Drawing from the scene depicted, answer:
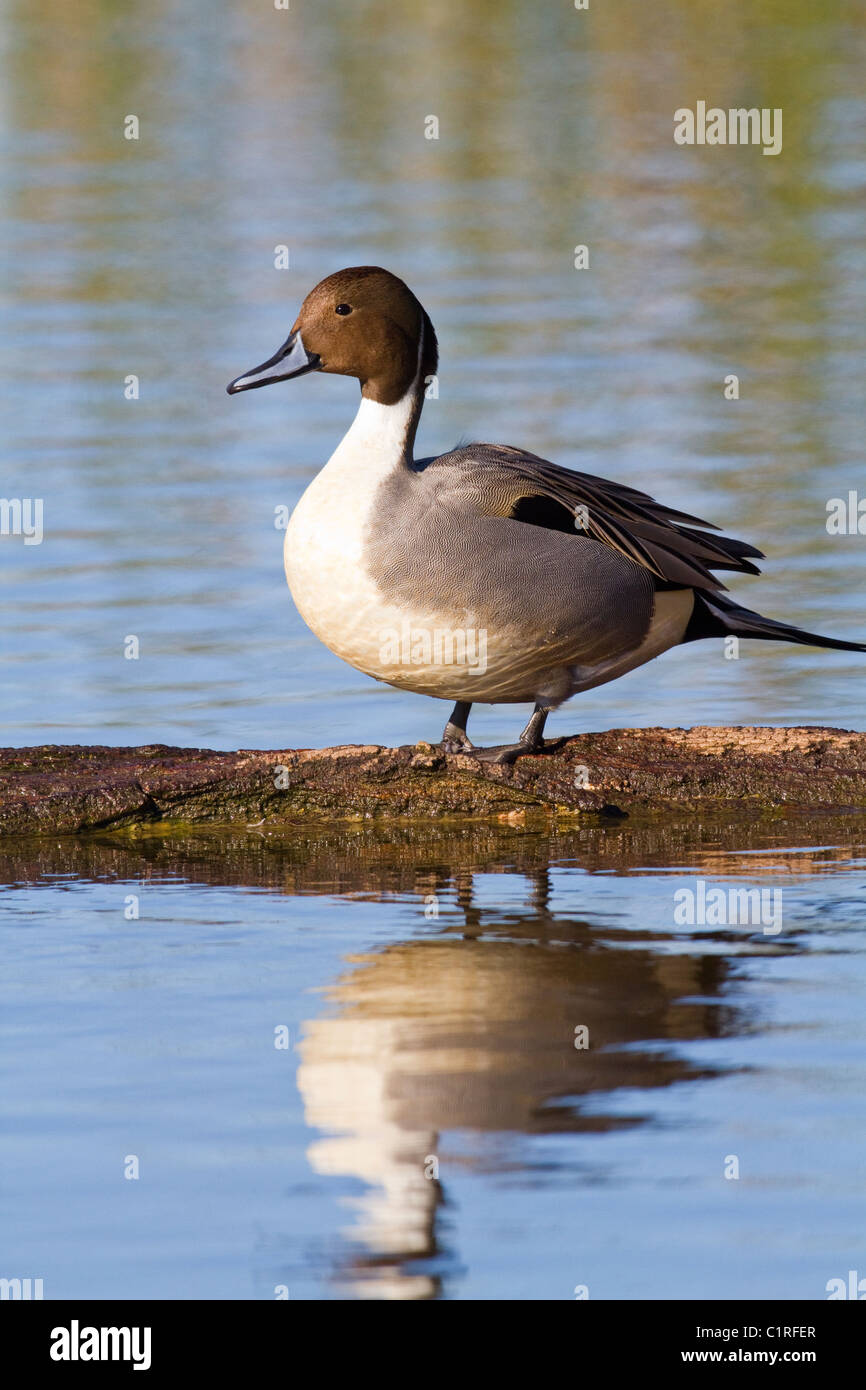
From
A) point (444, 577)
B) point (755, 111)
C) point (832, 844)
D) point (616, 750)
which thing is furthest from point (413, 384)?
point (755, 111)

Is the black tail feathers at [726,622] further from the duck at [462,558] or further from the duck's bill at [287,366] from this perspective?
the duck's bill at [287,366]

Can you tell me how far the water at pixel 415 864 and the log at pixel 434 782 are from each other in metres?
0.10

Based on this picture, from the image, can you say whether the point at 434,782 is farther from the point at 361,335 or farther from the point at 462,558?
the point at 361,335

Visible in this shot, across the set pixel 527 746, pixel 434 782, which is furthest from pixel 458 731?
pixel 434 782

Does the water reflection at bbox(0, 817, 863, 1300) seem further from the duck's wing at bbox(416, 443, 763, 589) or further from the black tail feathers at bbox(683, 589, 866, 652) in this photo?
the duck's wing at bbox(416, 443, 763, 589)

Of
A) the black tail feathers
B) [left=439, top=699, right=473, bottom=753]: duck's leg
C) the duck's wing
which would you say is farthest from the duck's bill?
the black tail feathers

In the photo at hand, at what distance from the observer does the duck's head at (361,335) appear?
23.5 ft

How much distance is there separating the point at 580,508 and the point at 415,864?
4.26 feet

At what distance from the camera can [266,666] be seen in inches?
376

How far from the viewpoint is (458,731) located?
7.27m

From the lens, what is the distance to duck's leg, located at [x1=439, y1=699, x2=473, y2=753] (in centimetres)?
719

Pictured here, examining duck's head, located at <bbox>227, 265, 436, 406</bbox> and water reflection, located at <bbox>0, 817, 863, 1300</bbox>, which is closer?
water reflection, located at <bbox>0, 817, 863, 1300</bbox>

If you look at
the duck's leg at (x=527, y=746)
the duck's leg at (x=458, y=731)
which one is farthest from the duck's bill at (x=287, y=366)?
the duck's leg at (x=527, y=746)

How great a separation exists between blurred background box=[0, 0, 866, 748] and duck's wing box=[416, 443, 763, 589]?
54.8 inches
